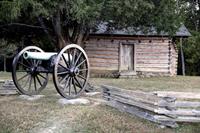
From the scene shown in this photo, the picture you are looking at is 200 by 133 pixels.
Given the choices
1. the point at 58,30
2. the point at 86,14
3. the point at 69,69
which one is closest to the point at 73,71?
the point at 69,69

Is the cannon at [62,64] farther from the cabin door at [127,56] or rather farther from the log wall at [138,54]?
the cabin door at [127,56]

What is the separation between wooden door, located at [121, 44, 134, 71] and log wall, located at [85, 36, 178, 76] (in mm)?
270

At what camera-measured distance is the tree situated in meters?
15.7

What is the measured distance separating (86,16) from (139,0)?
2.44 m

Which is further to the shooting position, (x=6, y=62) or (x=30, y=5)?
(x=6, y=62)

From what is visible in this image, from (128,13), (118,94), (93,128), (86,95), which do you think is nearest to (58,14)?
(128,13)

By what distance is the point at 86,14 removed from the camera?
15648 mm

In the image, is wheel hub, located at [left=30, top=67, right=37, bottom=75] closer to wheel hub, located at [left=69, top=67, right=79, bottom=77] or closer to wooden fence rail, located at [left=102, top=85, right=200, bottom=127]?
wheel hub, located at [left=69, top=67, right=79, bottom=77]

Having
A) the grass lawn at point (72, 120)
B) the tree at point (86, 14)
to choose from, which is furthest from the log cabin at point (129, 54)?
the grass lawn at point (72, 120)

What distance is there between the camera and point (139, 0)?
16578mm

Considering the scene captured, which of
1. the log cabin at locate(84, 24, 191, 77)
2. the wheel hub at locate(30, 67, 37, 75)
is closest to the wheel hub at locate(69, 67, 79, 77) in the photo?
the wheel hub at locate(30, 67, 37, 75)

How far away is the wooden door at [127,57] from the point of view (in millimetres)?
25362

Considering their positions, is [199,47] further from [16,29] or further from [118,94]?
[118,94]

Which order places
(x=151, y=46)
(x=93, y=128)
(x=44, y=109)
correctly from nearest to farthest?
(x=93, y=128), (x=44, y=109), (x=151, y=46)
